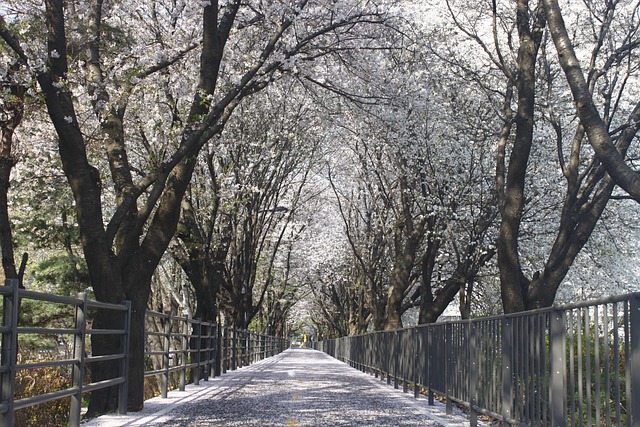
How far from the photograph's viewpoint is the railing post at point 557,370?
643cm

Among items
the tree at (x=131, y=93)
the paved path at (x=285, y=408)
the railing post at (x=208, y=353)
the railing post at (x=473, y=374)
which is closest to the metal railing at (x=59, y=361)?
the tree at (x=131, y=93)

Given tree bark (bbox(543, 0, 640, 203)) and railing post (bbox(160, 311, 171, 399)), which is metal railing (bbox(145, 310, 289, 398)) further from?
tree bark (bbox(543, 0, 640, 203))

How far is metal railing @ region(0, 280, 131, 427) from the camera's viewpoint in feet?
20.7

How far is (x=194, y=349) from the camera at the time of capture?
17.0 meters

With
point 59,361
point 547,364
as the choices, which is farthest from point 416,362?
point 59,361

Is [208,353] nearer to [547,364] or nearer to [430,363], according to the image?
[430,363]

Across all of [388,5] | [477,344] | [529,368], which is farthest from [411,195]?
[529,368]

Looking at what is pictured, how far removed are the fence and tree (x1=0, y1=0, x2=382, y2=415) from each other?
4.73 meters

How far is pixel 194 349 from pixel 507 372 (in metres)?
9.91

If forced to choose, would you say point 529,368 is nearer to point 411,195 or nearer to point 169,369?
point 169,369

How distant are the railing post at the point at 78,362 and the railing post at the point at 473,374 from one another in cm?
491

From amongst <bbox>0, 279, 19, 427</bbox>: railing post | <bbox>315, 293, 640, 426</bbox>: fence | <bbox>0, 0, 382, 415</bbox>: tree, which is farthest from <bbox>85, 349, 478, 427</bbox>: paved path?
<bbox>0, 279, 19, 427</bbox>: railing post

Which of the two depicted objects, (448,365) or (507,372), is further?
(448,365)

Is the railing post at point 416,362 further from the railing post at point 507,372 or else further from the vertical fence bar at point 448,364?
the railing post at point 507,372
